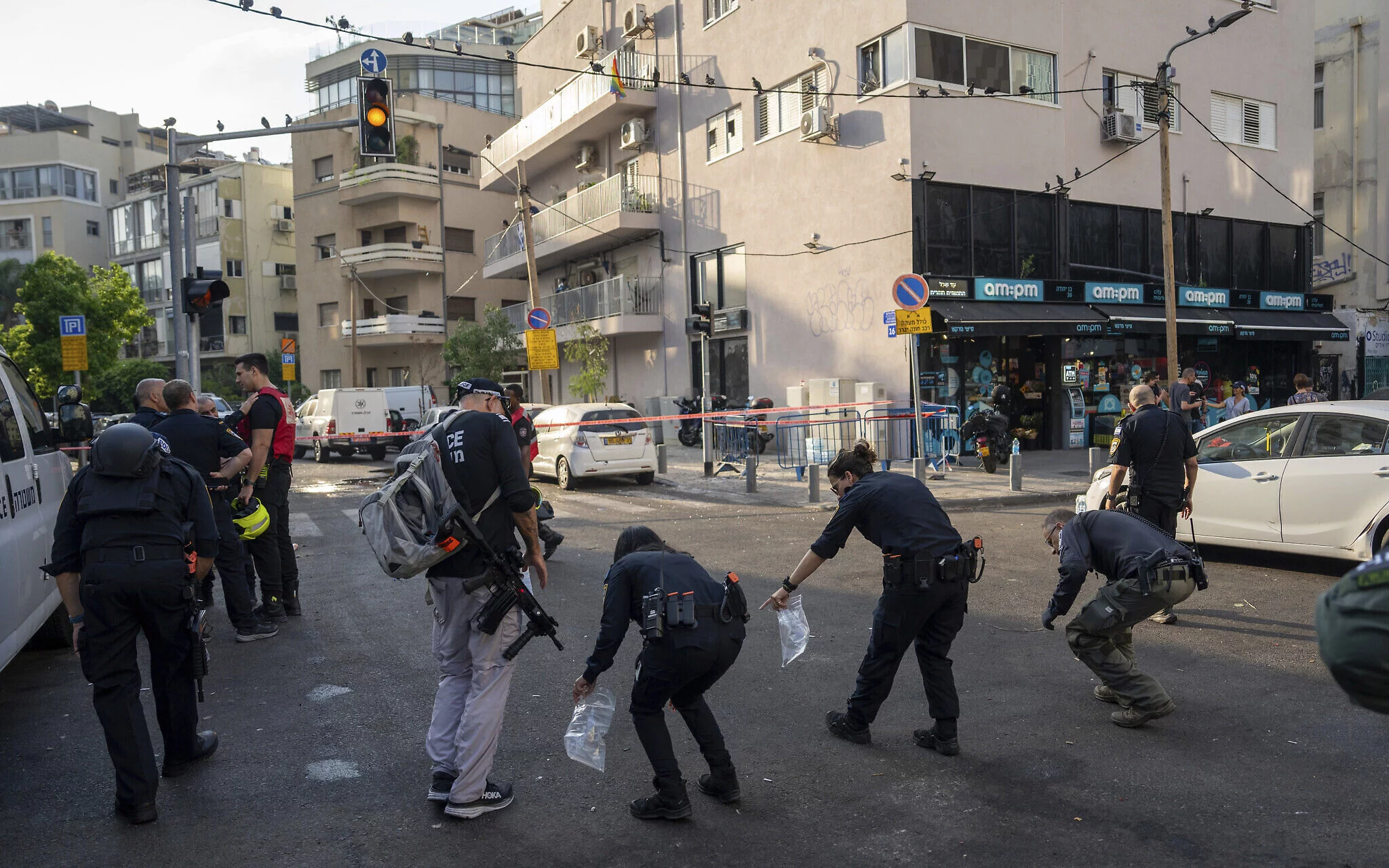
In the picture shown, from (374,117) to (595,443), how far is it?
6801mm

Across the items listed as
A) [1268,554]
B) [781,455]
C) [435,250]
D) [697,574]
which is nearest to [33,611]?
[697,574]

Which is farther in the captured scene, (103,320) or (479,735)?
(103,320)

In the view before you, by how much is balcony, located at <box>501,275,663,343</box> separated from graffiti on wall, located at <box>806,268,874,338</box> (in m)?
6.75

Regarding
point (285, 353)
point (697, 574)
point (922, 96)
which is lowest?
point (697, 574)

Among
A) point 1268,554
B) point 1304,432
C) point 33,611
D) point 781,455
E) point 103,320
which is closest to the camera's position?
point 33,611

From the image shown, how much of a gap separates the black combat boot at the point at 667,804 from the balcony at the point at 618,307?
23.6m

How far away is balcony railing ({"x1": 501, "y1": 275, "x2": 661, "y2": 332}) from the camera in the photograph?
27578 mm

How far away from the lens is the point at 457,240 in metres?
42.7

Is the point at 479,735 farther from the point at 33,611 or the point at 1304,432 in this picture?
the point at 1304,432

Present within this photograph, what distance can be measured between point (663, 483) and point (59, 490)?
37.4ft

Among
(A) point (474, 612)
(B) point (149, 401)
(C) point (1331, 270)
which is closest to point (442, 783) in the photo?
(A) point (474, 612)

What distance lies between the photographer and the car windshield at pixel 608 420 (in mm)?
16906

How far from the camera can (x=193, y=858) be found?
12.5 ft

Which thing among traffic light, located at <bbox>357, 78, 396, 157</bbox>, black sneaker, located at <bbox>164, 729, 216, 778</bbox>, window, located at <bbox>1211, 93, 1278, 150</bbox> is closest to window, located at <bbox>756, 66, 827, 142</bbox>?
window, located at <bbox>1211, 93, 1278, 150</bbox>
